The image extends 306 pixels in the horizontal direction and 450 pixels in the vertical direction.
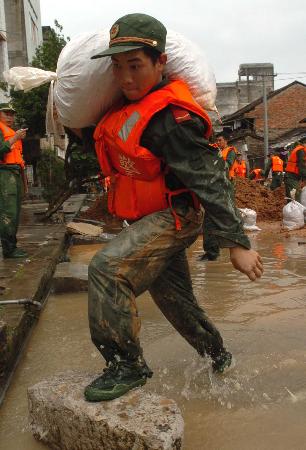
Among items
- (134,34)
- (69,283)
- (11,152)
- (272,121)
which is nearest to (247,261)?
(134,34)

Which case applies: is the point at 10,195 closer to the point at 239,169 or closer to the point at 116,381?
the point at 116,381

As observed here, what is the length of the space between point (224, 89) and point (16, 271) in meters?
44.7

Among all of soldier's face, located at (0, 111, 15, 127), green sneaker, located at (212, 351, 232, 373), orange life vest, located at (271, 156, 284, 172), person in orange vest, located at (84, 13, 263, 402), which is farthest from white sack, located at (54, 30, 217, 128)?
orange life vest, located at (271, 156, 284, 172)

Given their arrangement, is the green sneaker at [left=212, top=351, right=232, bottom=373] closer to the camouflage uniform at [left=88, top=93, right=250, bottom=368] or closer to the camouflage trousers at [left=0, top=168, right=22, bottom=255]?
the camouflage uniform at [left=88, top=93, right=250, bottom=368]

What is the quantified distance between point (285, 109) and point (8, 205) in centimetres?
3689

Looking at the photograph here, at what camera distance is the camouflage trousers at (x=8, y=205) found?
247 inches

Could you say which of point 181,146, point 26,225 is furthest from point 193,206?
point 26,225

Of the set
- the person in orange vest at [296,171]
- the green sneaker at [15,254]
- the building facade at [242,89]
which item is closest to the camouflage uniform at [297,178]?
the person in orange vest at [296,171]

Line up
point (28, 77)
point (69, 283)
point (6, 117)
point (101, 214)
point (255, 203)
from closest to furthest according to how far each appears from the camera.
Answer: point (28, 77), point (69, 283), point (6, 117), point (255, 203), point (101, 214)

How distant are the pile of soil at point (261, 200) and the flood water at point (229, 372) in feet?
20.1

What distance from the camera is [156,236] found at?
2.37 m

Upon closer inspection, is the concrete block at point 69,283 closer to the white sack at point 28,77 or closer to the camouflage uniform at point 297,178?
the white sack at point 28,77

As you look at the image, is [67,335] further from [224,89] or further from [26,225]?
[224,89]

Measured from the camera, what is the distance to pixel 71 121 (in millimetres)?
2693
